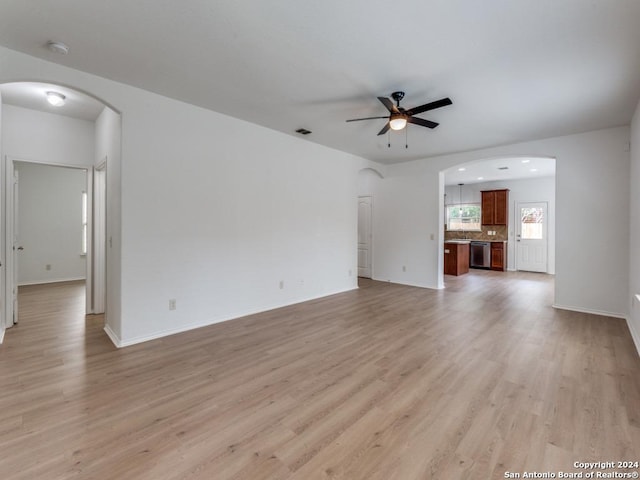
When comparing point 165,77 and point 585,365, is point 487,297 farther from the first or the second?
point 165,77

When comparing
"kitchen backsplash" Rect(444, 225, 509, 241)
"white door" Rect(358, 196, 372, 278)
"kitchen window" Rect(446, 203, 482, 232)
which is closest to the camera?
"white door" Rect(358, 196, 372, 278)

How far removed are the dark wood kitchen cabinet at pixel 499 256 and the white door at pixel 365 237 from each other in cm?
449

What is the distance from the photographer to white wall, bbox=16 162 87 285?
21.0ft

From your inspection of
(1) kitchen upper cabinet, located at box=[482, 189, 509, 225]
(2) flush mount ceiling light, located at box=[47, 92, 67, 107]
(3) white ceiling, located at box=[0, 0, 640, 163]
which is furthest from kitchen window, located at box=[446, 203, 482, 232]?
(2) flush mount ceiling light, located at box=[47, 92, 67, 107]

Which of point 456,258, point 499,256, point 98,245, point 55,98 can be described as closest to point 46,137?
point 55,98

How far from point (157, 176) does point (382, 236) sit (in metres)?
5.21

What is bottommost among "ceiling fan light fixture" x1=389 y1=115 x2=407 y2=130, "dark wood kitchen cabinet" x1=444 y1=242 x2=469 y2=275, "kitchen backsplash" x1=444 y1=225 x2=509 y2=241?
"dark wood kitchen cabinet" x1=444 y1=242 x2=469 y2=275

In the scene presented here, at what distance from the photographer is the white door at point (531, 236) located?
870 cm

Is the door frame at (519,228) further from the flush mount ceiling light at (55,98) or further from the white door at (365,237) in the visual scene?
the flush mount ceiling light at (55,98)

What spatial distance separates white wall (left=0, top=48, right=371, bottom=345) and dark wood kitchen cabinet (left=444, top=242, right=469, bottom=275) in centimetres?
440

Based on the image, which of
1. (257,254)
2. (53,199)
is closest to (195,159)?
(257,254)

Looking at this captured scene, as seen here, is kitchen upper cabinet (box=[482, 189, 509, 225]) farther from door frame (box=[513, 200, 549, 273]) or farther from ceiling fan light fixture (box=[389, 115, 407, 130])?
ceiling fan light fixture (box=[389, 115, 407, 130])

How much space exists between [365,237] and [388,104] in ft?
15.8

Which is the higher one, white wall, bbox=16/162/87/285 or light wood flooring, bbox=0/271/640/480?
white wall, bbox=16/162/87/285
